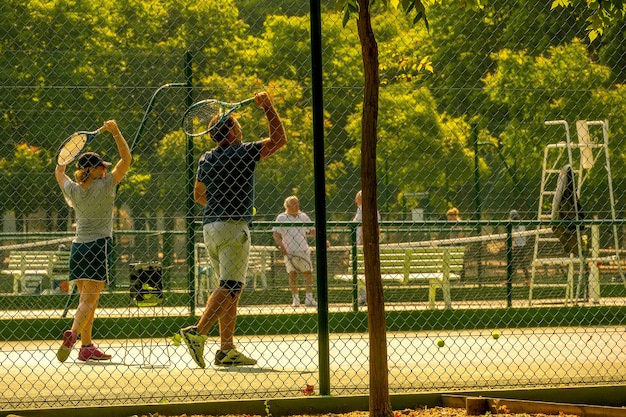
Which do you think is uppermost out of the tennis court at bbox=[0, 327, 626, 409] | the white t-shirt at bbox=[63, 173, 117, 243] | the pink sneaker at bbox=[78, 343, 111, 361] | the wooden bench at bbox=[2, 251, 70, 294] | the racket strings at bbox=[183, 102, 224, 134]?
the racket strings at bbox=[183, 102, 224, 134]

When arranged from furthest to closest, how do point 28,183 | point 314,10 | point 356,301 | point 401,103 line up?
1. point 401,103
2. point 28,183
3. point 356,301
4. point 314,10

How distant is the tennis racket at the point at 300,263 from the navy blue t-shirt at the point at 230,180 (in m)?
6.28

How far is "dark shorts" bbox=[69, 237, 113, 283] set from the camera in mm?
8859

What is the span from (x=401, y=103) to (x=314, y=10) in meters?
15.0

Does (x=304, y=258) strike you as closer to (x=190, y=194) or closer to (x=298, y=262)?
(x=298, y=262)

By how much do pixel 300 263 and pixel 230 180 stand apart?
23.0 feet

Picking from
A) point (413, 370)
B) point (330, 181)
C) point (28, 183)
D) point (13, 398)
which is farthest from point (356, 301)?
point (330, 181)

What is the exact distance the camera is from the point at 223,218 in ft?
27.0

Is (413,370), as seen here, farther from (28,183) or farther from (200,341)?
(28,183)

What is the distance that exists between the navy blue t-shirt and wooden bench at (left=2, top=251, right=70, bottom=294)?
7.31 meters

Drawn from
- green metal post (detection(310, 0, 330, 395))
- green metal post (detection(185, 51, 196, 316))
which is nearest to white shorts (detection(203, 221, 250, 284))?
green metal post (detection(310, 0, 330, 395))

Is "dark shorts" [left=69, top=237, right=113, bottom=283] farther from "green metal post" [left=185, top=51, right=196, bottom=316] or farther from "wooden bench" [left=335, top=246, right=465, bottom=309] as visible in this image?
"wooden bench" [left=335, top=246, right=465, bottom=309]

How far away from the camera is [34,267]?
16219 mm

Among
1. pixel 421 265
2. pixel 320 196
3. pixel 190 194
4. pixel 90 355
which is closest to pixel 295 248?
pixel 421 265
